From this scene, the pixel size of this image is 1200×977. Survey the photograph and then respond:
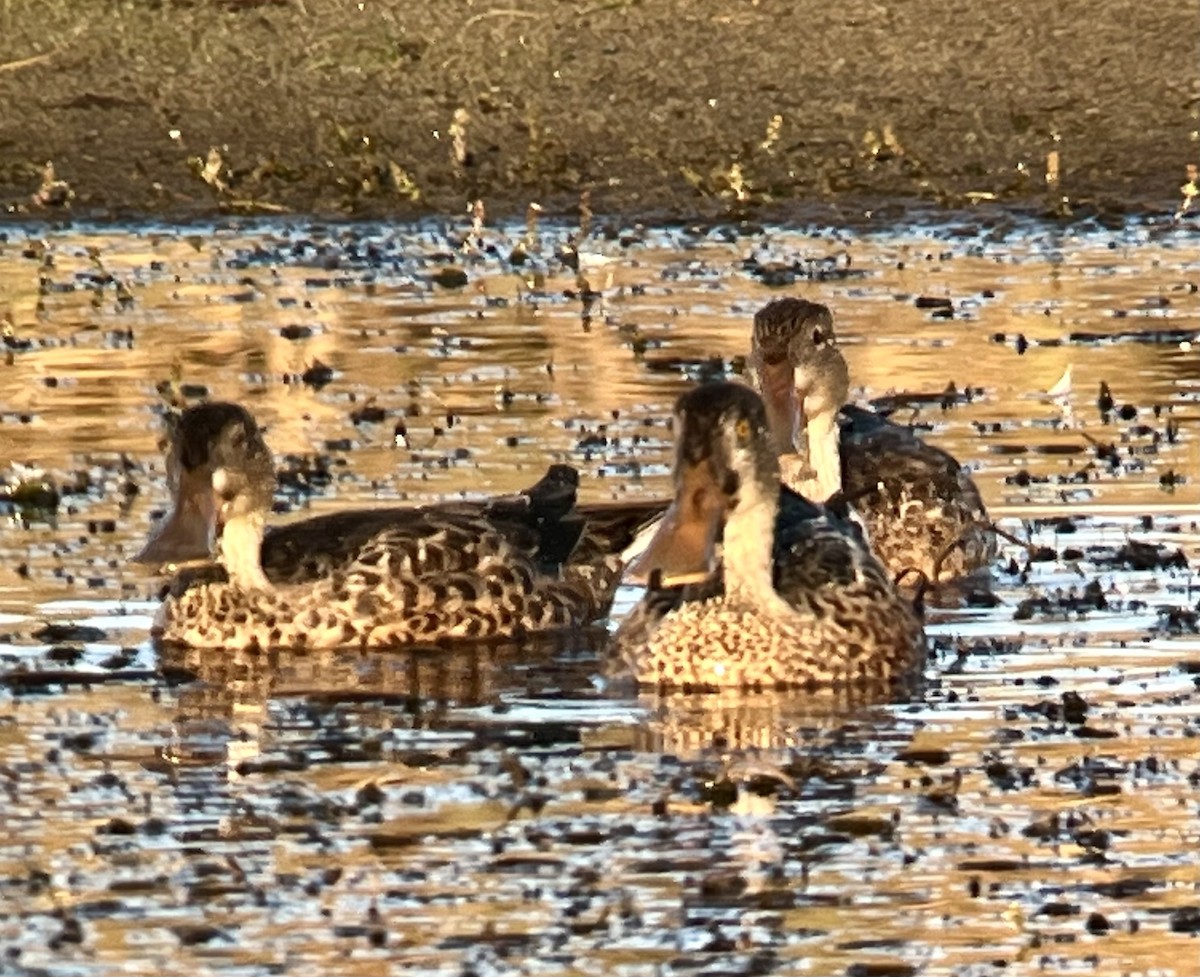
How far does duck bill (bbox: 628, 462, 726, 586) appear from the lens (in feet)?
39.3

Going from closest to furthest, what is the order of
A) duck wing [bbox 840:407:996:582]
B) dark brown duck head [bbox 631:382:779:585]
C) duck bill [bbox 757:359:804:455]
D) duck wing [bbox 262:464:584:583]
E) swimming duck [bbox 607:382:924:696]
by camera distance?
dark brown duck head [bbox 631:382:779:585]
swimming duck [bbox 607:382:924:696]
duck wing [bbox 262:464:584:583]
duck wing [bbox 840:407:996:582]
duck bill [bbox 757:359:804:455]

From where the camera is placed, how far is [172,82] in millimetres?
26391

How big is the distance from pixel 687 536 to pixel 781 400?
2.62 metres

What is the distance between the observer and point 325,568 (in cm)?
1329

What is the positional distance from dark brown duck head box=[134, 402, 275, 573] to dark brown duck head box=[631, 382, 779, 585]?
163cm

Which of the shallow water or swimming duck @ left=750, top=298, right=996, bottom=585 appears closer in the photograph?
the shallow water

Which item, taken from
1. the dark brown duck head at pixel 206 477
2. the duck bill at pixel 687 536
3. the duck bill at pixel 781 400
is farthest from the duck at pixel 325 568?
the duck bill at pixel 781 400

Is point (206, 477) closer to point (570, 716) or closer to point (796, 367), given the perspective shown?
point (570, 716)

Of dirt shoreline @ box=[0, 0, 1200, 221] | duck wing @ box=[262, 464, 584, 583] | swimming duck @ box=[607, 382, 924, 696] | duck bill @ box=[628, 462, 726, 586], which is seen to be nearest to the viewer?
duck bill @ box=[628, 462, 726, 586]

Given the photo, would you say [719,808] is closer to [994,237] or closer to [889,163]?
[994,237]

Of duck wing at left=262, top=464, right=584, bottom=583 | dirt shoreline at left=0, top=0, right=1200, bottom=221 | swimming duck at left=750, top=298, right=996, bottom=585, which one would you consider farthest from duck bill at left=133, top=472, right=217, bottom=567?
dirt shoreline at left=0, top=0, right=1200, bottom=221

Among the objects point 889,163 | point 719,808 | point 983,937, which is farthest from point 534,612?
point 889,163

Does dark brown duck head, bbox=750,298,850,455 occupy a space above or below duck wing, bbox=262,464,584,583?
above

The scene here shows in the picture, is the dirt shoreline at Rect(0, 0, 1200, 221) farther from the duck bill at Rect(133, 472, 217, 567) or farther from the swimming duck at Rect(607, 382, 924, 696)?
the swimming duck at Rect(607, 382, 924, 696)
